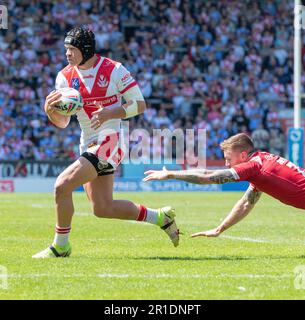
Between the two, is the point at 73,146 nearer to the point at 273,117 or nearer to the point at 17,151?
the point at 17,151

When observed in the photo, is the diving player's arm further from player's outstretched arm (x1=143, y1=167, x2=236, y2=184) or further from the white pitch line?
the white pitch line

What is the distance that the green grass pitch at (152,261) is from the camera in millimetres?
6508

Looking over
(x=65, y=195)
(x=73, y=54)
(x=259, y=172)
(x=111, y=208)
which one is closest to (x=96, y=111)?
(x=73, y=54)

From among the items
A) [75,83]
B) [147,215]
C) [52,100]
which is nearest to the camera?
[52,100]

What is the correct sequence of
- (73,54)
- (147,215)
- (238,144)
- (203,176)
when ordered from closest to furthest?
(203,176) < (238,144) < (73,54) < (147,215)

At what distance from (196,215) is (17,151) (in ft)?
41.8

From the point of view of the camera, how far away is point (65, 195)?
28.0 ft

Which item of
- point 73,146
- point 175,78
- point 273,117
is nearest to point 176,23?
point 175,78

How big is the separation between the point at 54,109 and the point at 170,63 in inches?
915

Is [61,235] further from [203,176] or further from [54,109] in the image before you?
→ [203,176]

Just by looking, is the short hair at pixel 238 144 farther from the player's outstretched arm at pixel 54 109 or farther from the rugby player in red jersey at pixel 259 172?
the player's outstretched arm at pixel 54 109

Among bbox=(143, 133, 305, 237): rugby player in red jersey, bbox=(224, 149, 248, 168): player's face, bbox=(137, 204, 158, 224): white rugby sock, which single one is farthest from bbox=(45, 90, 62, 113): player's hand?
bbox=(224, 149, 248, 168): player's face

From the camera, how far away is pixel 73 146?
27594 mm

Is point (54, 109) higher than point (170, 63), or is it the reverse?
point (54, 109)
